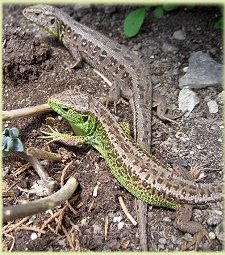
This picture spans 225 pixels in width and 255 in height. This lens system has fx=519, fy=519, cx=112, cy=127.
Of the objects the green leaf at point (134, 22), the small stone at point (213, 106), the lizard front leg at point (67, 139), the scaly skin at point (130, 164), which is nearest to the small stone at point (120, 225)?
the scaly skin at point (130, 164)

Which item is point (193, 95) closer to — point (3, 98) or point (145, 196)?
point (145, 196)

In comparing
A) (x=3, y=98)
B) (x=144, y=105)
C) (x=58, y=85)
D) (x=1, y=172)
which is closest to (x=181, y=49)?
(x=144, y=105)

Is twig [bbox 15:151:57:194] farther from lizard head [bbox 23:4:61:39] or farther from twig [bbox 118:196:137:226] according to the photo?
lizard head [bbox 23:4:61:39]

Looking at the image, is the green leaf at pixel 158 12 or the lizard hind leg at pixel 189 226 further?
the green leaf at pixel 158 12

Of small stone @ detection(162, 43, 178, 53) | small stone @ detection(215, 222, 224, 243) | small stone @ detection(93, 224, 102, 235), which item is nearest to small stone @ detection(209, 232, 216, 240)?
small stone @ detection(215, 222, 224, 243)

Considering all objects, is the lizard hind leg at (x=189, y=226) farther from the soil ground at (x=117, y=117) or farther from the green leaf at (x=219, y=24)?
the green leaf at (x=219, y=24)

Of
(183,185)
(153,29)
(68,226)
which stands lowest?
(68,226)
